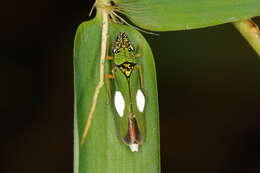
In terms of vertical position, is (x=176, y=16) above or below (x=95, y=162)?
above

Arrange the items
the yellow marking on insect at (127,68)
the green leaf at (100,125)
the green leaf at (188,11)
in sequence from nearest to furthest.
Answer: the green leaf at (100,125)
the green leaf at (188,11)
the yellow marking on insect at (127,68)

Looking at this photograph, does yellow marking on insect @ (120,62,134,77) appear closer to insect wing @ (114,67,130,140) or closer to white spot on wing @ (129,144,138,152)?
insect wing @ (114,67,130,140)

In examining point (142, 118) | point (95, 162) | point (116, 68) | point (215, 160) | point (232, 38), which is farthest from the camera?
point (215, 160)

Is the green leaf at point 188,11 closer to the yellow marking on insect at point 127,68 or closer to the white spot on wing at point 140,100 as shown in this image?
the yellow marking on insect at point 127,68

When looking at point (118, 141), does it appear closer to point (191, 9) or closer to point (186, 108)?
point (191, 9)

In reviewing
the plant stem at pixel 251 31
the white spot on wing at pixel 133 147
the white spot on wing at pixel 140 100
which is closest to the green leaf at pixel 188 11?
the plant stem at pixel 251 31

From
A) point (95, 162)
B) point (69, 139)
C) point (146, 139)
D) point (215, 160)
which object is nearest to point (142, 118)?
point (146, 139)

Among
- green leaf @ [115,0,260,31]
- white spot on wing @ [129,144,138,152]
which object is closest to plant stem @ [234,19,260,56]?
green leaf @ [115,0,260,31]
